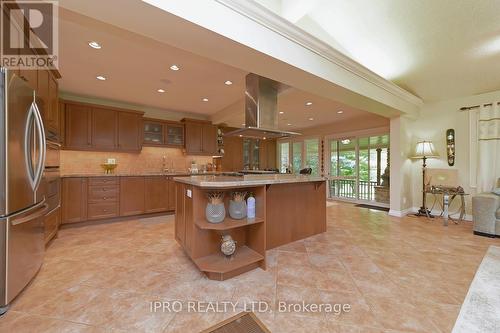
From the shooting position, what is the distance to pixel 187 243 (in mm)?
2244

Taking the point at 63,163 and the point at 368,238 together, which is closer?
the point at 368,238

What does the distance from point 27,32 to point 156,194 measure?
3084 millimetres

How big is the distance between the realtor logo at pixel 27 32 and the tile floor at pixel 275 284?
6.25 feet

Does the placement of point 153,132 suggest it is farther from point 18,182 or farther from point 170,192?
point 18,182

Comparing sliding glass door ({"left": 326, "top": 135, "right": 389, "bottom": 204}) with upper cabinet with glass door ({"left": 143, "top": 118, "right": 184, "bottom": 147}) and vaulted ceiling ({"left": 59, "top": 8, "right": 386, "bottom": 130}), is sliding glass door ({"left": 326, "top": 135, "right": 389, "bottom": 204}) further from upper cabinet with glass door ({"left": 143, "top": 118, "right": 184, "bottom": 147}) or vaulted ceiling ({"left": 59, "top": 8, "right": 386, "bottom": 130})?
upper cabinet with glass door ({"left": 143, "top": 118, "right": 184, "bottom": 147})

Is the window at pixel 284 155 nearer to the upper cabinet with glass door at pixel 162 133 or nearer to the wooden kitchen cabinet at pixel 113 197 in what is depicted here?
the upper cabinet with glass door at pixel 162 133

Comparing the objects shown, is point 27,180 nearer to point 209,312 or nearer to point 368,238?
point 209,312

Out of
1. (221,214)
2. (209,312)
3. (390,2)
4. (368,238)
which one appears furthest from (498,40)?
(209,312)

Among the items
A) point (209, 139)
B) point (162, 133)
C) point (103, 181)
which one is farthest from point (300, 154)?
point (103, 181)

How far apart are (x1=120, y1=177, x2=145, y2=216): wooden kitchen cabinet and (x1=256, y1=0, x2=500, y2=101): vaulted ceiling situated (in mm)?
3791

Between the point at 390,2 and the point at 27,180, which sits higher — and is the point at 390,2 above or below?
above

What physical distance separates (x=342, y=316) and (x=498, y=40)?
13.3 feet

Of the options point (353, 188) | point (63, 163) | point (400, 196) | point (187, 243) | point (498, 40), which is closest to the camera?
point (187, 243)

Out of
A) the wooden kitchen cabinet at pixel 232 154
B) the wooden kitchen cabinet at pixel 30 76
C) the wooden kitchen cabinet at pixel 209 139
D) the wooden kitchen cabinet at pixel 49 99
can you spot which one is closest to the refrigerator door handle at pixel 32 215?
the wooden kitchen cabinet at pixel 49 99
